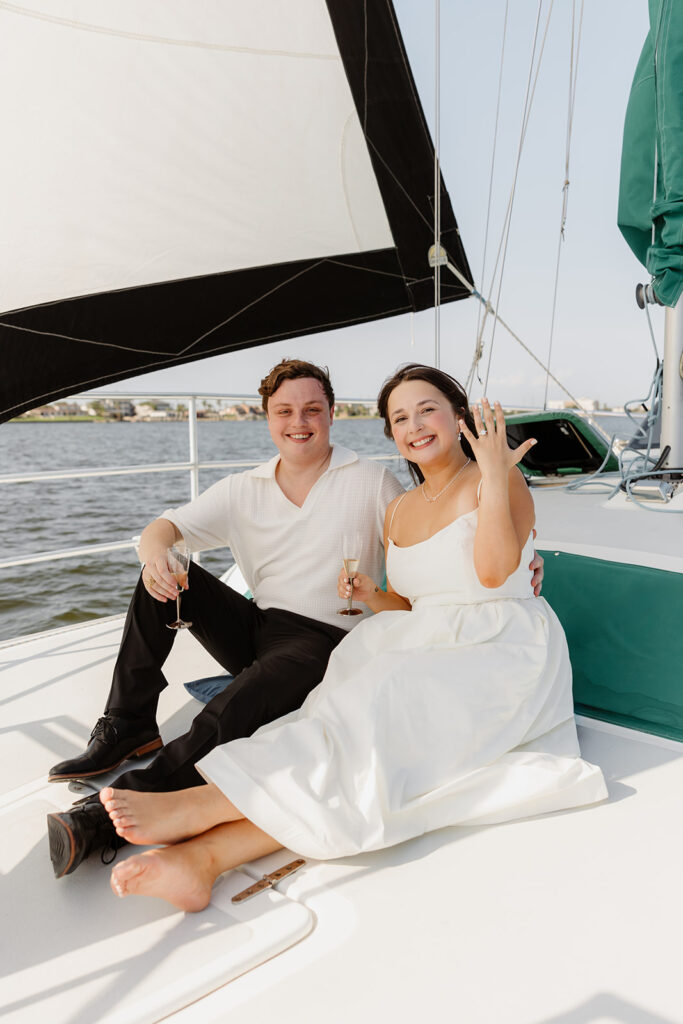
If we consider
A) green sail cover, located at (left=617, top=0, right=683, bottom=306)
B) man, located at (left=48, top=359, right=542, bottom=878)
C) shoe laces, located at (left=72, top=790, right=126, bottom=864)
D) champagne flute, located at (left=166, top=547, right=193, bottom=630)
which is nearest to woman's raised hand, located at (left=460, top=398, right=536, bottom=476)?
man, located at (left=48, top=359, right=542, bottom=878)

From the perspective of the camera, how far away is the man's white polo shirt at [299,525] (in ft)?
5.47

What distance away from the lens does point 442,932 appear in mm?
956

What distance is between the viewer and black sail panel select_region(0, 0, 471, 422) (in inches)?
66.1

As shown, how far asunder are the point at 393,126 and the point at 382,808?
198cm

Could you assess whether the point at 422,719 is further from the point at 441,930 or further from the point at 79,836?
the point at 79,836

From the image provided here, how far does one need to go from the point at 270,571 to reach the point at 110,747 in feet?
1.72

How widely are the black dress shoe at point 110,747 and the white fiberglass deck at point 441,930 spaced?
0.22 feet

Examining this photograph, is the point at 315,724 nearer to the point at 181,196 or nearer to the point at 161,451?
the point at 181,196

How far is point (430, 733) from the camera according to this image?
47.9 inches

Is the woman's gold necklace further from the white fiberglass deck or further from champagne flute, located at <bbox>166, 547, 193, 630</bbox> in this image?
the white fiberglass deck

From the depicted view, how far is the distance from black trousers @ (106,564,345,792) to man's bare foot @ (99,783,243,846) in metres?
0.11

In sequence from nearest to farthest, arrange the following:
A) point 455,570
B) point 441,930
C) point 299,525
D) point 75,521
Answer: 1. point 441,930
2. point 455,570
3. point 299,525
4. point 75,521

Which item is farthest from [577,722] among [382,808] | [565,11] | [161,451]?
[161,451]

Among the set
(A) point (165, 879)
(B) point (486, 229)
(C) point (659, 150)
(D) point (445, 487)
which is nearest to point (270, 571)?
(D) point (445, 487)
